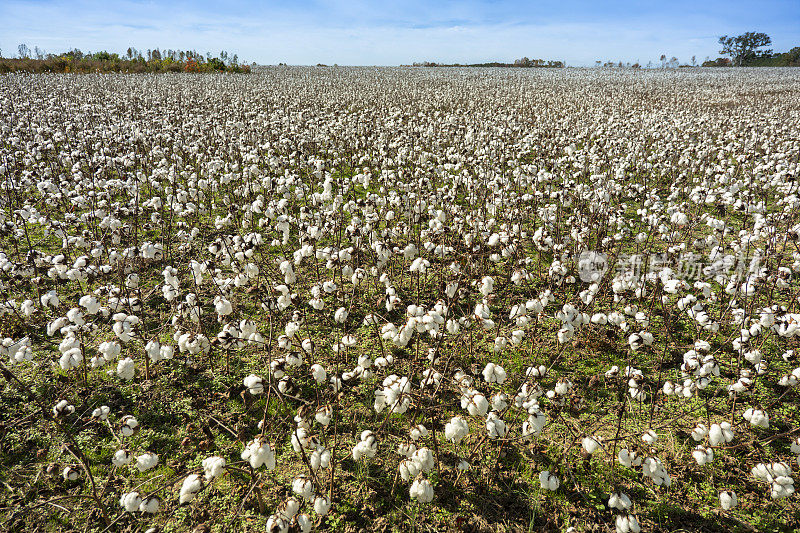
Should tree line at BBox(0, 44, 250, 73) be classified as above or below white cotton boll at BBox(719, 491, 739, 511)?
above

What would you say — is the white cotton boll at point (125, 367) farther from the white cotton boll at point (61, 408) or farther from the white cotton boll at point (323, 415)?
the white cotton boll at point (323, 415)

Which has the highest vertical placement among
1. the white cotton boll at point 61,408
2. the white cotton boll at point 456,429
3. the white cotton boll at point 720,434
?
the white cotton boll at point 456,429

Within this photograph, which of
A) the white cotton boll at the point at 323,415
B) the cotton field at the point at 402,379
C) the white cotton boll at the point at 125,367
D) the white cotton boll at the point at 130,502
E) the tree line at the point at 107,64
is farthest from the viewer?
the tree line at the point at 107,64

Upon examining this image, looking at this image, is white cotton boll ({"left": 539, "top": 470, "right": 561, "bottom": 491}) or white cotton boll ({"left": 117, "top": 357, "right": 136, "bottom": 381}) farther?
white cotton boll ({"left": 117, "top": 357, "right": 136, "bottom": 381})

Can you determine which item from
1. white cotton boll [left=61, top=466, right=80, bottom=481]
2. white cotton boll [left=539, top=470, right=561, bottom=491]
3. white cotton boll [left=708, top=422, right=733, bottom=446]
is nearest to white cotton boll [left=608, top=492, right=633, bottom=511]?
white cotton boll [left=539, top=470, right=561, bottom=491]

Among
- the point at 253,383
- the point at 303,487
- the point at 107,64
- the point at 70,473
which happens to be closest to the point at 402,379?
the point at 303,487

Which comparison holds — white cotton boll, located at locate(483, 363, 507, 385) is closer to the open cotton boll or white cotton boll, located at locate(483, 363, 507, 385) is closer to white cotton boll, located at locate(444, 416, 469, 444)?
white cotton boll, located at locate(444, 416, 469, 444)

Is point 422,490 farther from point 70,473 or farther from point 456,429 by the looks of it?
point 70,473

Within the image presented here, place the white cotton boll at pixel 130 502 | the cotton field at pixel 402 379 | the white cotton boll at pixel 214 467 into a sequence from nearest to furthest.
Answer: the white cotton boll at pixel 214 467, the white cotton boll at pixel 130 502, the cotton field at pixel 402 379

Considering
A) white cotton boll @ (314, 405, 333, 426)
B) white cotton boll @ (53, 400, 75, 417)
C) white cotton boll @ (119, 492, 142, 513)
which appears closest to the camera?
white cotton boll @ (119, 492, 142, 513)

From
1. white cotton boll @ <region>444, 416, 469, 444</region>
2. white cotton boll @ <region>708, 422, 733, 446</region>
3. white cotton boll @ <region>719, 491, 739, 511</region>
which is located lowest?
white cotton boll @ <region>719, 491, 739, 511</region>

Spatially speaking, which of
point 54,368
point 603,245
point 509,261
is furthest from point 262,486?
point 603,245

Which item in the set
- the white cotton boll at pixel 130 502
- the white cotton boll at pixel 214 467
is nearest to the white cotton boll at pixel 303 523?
the white cotton boll at pixel 214 467

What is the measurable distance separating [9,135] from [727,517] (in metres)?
23.4
